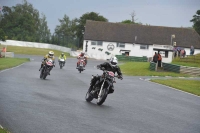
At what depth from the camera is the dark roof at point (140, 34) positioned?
99.6 metres

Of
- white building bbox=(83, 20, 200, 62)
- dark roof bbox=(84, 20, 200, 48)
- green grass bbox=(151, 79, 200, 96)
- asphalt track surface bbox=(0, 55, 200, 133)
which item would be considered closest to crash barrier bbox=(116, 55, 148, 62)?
white building bbox=(83, 20, 200, 62)

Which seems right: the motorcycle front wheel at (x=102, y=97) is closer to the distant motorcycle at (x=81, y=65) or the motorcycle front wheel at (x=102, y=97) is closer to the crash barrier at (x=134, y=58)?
the distant motorcycle at (x=81, y=65)

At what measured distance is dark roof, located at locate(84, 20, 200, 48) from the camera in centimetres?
9956

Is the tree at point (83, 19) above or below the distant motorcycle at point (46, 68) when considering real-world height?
above

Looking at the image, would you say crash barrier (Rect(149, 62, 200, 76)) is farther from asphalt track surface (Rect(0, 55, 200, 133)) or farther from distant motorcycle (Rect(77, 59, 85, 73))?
asphalt track surface (Rect(0, 55, 200, 133))

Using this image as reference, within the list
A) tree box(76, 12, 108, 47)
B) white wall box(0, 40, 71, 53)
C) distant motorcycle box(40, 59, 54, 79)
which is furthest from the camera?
tree box(76, 12, 108, 47)

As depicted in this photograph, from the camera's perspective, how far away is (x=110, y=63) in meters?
16.0

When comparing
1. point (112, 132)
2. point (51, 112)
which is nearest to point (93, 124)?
point (112, 132)

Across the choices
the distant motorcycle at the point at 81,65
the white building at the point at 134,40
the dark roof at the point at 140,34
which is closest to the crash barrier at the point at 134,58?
the white building at the point at 134,40

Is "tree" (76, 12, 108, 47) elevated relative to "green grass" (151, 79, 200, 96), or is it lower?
elevated

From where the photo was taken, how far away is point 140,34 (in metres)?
102

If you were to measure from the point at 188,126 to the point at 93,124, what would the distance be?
2733 millimetres

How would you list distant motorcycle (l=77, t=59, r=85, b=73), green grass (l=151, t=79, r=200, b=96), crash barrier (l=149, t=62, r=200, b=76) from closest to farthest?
green grass (l=151, t=79, r=200, b=96) < distant motorcycle (l=77, t=59, r=85, b=73) < crash barrier (l=149, t=62, r=200, b=76)

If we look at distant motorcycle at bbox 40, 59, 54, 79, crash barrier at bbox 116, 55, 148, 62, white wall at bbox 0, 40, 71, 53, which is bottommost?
crash barrier at bbox 116, 55, 148, 62
